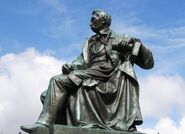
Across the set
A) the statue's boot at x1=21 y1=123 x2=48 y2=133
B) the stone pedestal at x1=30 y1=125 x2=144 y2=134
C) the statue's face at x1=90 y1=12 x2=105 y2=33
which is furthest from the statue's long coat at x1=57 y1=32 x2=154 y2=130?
the statue's boot at x1=21 y1=123 x2=48 y2=133

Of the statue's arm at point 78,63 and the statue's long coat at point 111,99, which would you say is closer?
the statue's long coat at point 111,99

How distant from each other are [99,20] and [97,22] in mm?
59

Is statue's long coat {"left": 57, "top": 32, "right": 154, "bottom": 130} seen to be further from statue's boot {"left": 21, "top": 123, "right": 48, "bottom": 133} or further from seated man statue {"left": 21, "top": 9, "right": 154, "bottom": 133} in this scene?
statue's boot {"left": 21, "top": 123, "right": 48, "bottom": 133}

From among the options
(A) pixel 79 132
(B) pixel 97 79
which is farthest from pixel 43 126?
(B) pixel 97 79

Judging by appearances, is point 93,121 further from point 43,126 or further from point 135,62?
point 135,62

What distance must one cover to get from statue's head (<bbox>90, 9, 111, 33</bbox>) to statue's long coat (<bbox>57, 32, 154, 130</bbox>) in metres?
0.43

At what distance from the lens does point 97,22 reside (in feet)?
36.8

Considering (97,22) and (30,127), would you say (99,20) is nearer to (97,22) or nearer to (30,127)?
(97,22)

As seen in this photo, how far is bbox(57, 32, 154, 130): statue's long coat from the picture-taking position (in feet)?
33.1

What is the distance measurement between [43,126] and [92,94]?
1.18 m

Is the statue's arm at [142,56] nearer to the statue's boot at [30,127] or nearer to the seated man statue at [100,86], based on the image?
the seated man statue at [100,86]

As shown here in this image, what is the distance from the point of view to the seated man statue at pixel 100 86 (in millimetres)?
10070

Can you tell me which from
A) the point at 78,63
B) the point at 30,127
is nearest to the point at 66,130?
the point at 30,127

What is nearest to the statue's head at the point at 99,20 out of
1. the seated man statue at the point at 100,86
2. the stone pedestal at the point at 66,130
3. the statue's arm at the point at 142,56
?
the seated man statue at the point at 100,86
